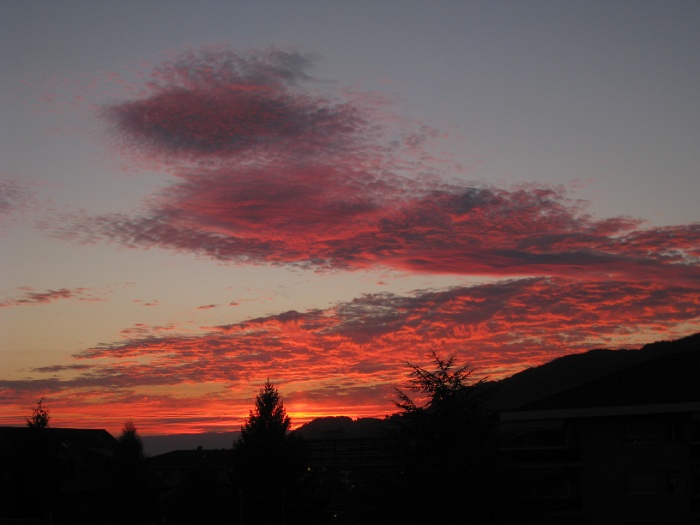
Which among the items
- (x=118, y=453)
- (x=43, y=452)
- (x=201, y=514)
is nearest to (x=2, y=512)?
(x=43, y=452)

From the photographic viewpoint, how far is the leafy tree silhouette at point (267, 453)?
44250mm

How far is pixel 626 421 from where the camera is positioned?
33.7 m

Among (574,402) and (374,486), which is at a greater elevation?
(574,402)

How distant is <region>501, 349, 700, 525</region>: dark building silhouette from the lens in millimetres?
32281

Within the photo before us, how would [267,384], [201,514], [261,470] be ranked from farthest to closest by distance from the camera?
[267,384] → [261,470] → [201,514]

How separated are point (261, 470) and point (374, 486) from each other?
2302 cm

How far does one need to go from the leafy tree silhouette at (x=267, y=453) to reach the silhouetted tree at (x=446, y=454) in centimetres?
2185

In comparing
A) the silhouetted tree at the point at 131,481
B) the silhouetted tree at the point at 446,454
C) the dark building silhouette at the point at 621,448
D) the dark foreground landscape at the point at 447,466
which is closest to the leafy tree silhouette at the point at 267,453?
the dark foreground landscape at the point at 447,466

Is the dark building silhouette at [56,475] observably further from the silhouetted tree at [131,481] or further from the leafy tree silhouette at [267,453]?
the leafy tree silhouette at [267,453]

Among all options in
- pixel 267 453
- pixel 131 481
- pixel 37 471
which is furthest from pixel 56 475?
pixel 267 453

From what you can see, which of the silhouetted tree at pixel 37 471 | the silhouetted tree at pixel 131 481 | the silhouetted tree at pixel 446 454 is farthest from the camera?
the silhouetted tree at pixel 131 481

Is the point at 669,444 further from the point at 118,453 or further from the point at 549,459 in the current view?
the point at 118,453

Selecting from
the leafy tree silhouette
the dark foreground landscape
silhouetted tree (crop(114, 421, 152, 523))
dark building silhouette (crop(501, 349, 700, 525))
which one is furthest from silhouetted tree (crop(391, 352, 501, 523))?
silhouetted tree (crop(114, 421, 152, 523))

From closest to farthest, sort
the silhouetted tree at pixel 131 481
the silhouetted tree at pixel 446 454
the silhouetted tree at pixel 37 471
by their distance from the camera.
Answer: the silhouetted tree at pixel 446 454 < the silhouetted tree at pixel 37 471 < the silhouetted tree at pixel 131 481
